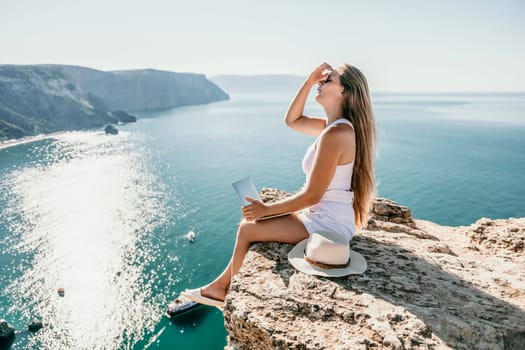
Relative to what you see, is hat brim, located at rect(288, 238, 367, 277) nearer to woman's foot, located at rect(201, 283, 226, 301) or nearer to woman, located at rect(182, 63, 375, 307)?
woman, located at rect(182, 63, 375, 307)

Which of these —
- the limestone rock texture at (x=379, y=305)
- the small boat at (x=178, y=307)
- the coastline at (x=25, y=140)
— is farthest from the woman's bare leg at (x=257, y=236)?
the coastline at (x=25, y=140)

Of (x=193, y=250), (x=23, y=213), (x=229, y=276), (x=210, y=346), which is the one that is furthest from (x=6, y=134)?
(x=229, y=276)

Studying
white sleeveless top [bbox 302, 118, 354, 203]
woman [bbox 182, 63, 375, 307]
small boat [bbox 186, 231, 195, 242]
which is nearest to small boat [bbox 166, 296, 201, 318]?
small boat [bbox 186, 231, 195, 242]

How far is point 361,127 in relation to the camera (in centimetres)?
417

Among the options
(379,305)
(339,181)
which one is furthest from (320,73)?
(379,305)

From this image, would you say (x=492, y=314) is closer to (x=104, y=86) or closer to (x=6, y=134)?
(x=6, y=134)

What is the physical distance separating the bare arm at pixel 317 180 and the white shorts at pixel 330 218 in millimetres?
265

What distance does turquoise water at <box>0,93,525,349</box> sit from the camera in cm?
2716

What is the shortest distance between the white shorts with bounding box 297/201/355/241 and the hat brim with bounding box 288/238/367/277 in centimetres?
26

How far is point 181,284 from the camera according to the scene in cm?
3122

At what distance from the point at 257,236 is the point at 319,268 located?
969mm

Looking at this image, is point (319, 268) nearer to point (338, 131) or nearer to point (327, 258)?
point (327, 258)

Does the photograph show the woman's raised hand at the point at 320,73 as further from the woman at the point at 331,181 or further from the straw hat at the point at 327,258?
the straw hat at the point at 327,258

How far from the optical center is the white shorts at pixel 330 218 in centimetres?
407
